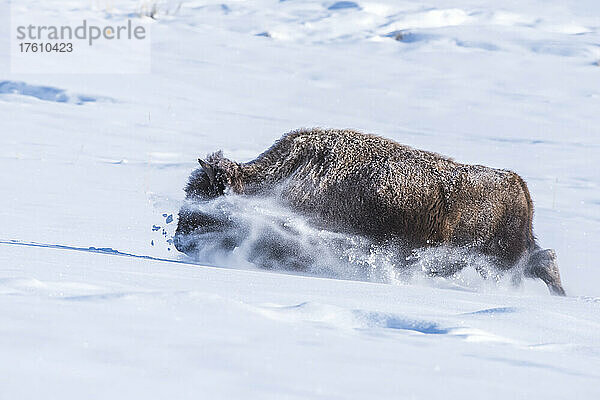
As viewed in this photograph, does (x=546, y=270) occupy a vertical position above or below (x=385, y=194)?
below

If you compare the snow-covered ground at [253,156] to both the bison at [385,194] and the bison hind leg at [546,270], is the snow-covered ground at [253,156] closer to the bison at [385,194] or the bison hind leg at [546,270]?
the bison hind leg at [546,270]

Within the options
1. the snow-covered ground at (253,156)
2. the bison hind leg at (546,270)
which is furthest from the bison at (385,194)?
the snow-covered ground at (253,156)

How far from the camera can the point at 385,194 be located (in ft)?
17.2

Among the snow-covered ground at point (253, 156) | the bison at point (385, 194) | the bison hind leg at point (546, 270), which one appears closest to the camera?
the snow-covered ground at point (253, 156)

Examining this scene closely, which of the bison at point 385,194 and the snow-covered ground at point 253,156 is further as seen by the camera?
the bison at point 385,194

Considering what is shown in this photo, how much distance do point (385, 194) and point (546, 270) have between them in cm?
120

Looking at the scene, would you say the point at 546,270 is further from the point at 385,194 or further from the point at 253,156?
the point at 253,156

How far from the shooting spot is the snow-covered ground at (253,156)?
1999 millimetres

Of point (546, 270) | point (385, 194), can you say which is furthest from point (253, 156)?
point (546, 270)

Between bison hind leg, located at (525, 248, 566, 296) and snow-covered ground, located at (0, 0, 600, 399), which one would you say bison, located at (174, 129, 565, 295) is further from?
snow-covered ground, located at (0, 0, 600, 399)

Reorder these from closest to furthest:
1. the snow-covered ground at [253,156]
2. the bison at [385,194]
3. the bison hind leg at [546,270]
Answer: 1. the snow-covered ground at [253,156]
2. the bison at [385,194]
3. the bison hind leg at [546,270]

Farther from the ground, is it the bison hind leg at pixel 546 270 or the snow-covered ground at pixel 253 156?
the snow-covered ground at pixel 253 156

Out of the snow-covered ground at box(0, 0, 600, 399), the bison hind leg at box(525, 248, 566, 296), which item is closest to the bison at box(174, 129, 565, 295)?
the bison hind leg at box(525, 248, 566, 296)

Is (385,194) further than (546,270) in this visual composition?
No
